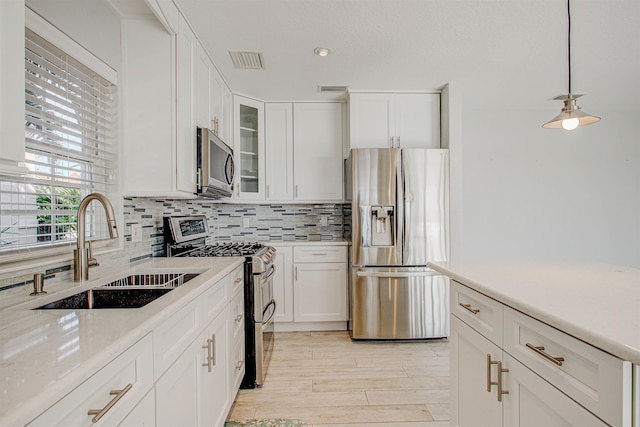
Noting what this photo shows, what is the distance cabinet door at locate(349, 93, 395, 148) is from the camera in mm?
3047

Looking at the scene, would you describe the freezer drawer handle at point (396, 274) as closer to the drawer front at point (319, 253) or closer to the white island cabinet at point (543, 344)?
the drawer front at point (319, 253)

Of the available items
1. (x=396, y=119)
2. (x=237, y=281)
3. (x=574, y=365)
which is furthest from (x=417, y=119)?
(x=574, y=365)

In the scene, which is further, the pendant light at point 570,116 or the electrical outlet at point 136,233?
the electrical outlet at point 136,233

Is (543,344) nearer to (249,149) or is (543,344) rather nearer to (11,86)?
(11,86)

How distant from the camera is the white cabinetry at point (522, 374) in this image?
72cm

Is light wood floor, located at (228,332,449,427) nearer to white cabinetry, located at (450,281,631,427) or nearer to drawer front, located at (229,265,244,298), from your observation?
white cabinetry, located at (450,281,631,427)

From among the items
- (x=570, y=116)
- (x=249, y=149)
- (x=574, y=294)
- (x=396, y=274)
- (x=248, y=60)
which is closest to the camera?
(x=574, y=294)

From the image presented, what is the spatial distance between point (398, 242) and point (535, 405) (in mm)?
1896

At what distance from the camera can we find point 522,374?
1006mm

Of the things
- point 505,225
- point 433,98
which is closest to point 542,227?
point 505,225

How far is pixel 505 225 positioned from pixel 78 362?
409cm

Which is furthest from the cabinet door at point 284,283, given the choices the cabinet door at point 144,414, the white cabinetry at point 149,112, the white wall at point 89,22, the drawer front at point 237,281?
the cabinet door at point 144,414

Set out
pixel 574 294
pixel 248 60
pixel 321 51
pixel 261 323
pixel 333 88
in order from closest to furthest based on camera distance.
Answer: pixel 574 294 < pixel 261 323 < pixel 321 51 < pixel 248 60 < pixel 333 88

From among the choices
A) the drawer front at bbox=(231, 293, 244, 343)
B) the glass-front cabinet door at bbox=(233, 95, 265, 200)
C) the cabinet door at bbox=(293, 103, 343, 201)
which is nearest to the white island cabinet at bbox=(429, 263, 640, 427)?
the drawer front at bbox=(231, 293, 244, 343)
